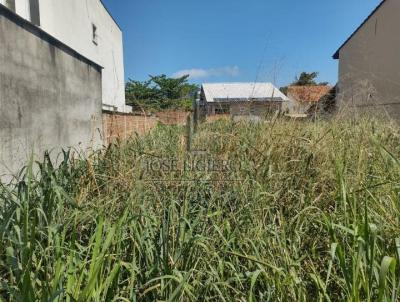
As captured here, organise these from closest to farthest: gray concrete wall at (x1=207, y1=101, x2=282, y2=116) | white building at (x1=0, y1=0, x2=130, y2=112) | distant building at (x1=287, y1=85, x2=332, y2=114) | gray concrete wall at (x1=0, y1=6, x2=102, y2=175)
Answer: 1. gray concrete wall at (x1=0, y1=6, x2=102, y2=175)
2. gray concrete wall at (x1=207, y1=101, x2=282, y2=116)
3. distant building at (x1=287, y1=85, x2=332, y2=114)
4. white building at (x1=0, y1=0, x2=130, y2=112)

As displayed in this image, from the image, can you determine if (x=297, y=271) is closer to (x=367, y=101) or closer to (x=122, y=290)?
(x=122, y=290)

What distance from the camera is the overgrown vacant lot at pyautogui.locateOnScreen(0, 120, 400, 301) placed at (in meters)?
1.21

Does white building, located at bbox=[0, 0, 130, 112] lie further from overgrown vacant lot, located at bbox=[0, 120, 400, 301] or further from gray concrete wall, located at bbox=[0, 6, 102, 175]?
overgrown vacant lot, located at bbox=[0, 120, 400, 301]

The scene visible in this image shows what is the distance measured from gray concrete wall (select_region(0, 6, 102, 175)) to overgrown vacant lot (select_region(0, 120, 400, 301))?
725mm

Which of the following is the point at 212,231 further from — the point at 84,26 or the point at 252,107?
the point at 84,26

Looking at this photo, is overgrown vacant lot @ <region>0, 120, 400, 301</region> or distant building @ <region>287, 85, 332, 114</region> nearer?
overgrown vacant lot @ <region>0, 120, 400, 301</region>

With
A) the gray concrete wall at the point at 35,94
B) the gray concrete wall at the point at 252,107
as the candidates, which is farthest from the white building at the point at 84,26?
the gray concrete wall at the point at 252,107

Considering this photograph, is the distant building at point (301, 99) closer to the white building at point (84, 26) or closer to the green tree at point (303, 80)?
the green tree at point (303, 80)

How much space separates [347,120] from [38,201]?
3283mm

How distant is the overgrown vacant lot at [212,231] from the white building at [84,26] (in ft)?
6.06

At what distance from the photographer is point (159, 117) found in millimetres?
5891

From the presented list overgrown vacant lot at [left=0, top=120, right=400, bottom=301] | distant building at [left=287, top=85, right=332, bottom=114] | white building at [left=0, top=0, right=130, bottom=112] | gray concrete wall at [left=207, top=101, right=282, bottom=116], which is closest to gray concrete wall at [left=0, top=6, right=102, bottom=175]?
white building at [left=0, top=0, right=130, bottom=112]

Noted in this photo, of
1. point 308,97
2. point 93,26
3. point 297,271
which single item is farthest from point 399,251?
point 93,26

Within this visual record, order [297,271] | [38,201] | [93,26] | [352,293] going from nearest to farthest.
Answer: [352,293] < [297,271] < [38,201] < [93,26]
